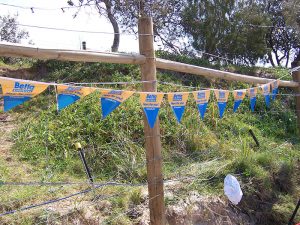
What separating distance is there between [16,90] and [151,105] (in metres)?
1.29

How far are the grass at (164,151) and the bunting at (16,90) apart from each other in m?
1.56

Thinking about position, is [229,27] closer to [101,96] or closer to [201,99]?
[201,99]

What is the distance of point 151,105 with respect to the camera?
3.35 meters

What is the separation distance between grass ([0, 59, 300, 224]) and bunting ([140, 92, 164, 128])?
1227 mm

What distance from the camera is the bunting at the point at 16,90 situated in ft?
7.74

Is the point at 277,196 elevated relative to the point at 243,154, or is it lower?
lower

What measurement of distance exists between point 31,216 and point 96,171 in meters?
1.66

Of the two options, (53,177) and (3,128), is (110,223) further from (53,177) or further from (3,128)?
(3,128)

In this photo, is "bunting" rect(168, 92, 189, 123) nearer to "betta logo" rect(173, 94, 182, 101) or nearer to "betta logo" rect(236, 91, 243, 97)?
"betta logo" rect(173, 94, 182, 101)

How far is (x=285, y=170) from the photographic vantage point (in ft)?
18.7

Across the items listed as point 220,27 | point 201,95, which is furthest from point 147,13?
point 201,95

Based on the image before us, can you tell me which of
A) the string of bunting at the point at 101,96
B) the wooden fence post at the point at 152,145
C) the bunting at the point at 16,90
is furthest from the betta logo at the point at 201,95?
the bunting at the point at 16,90

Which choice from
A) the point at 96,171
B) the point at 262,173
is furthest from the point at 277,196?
the point at 96,171

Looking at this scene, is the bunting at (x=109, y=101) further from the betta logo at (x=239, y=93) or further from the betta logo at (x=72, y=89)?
the betta logo at (x=239, y=93)
